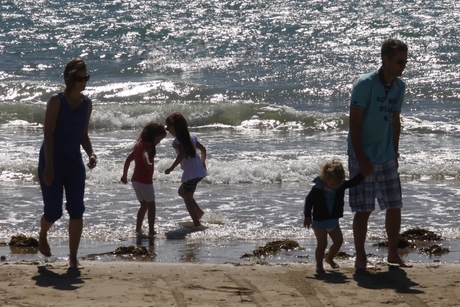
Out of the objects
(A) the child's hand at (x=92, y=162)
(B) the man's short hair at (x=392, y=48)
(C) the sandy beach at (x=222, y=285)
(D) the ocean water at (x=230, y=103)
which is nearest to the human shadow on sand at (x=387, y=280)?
(C) the sandy beach at (x=222, y=285)

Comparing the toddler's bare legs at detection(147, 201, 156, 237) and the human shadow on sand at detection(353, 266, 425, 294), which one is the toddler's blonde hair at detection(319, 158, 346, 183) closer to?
the human shadow on sand at detection(353, 266, 425, 294)

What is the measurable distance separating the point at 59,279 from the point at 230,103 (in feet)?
42.6

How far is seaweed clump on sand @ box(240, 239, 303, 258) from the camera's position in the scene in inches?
275

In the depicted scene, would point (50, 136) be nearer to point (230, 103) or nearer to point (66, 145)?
point (66, 145)

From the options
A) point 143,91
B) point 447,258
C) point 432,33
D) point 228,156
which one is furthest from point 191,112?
point 447,258

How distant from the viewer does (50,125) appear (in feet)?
18.6

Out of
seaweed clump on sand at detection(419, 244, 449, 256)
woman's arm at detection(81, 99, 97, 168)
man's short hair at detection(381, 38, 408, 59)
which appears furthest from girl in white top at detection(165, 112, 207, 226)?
man's short hair at detection(381, 38, 408, 59)

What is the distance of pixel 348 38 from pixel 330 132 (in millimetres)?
8933

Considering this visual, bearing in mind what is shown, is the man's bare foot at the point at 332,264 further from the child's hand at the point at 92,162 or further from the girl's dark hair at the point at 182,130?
the girl's dark hair at the point at 182,130

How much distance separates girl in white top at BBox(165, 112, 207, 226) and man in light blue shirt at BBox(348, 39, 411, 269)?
2836 mm

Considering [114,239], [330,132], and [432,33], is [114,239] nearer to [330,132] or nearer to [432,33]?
[330,132]

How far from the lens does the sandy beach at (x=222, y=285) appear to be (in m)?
5.09

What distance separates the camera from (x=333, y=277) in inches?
227

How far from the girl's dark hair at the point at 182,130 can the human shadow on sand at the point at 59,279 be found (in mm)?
Result: 2656
